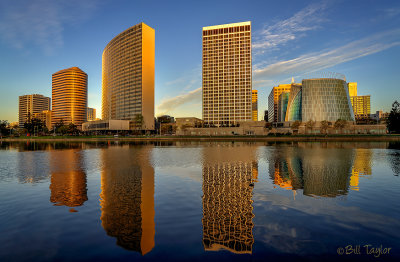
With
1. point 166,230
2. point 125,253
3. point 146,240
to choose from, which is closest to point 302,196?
point 166,230

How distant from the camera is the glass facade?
593 feet

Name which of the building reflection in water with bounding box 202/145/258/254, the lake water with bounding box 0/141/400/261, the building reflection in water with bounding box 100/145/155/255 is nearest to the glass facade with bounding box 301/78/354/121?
the lake water with bounding box 0/141/400/261

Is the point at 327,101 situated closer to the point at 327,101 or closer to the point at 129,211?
the point at 327,101

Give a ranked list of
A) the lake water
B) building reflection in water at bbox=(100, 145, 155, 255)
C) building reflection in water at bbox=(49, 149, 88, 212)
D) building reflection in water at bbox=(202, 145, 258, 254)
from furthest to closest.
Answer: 1. building reflection in water at bbox=(49, 149, 88, 212)
2. building reflection in water at bbox=(100, 145, 155, 255)
3. building reflection in water at bbox=(202, 145, 258, 254)
4. the lake water

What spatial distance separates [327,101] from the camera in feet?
597

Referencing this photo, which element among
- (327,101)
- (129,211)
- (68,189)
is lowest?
(68,189)

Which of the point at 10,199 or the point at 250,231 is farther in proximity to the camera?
the point at 10,199

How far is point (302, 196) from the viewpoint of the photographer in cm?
1638

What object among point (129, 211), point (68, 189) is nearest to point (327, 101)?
point (68, 189)

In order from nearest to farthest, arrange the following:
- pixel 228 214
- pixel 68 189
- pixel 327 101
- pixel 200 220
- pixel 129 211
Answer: pixel 200 220 < pixel 228 214 < pixel 129 211 < pixel 68 189 < pixel 327 101

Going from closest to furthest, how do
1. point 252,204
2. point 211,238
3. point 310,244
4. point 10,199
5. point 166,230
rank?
point 310,244, point 211,238, point 166,230, point 252,204, point 10,199

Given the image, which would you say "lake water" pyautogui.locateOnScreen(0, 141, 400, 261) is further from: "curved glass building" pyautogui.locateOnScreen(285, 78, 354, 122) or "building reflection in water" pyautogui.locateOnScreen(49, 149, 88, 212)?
"curved glass building" pyautogui.locateOnScreen(285, 78, 354, 122)

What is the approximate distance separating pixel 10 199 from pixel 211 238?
A: 15393 millimetres

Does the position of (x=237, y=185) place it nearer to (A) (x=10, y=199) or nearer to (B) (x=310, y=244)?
(B) (x=310, y=244)
